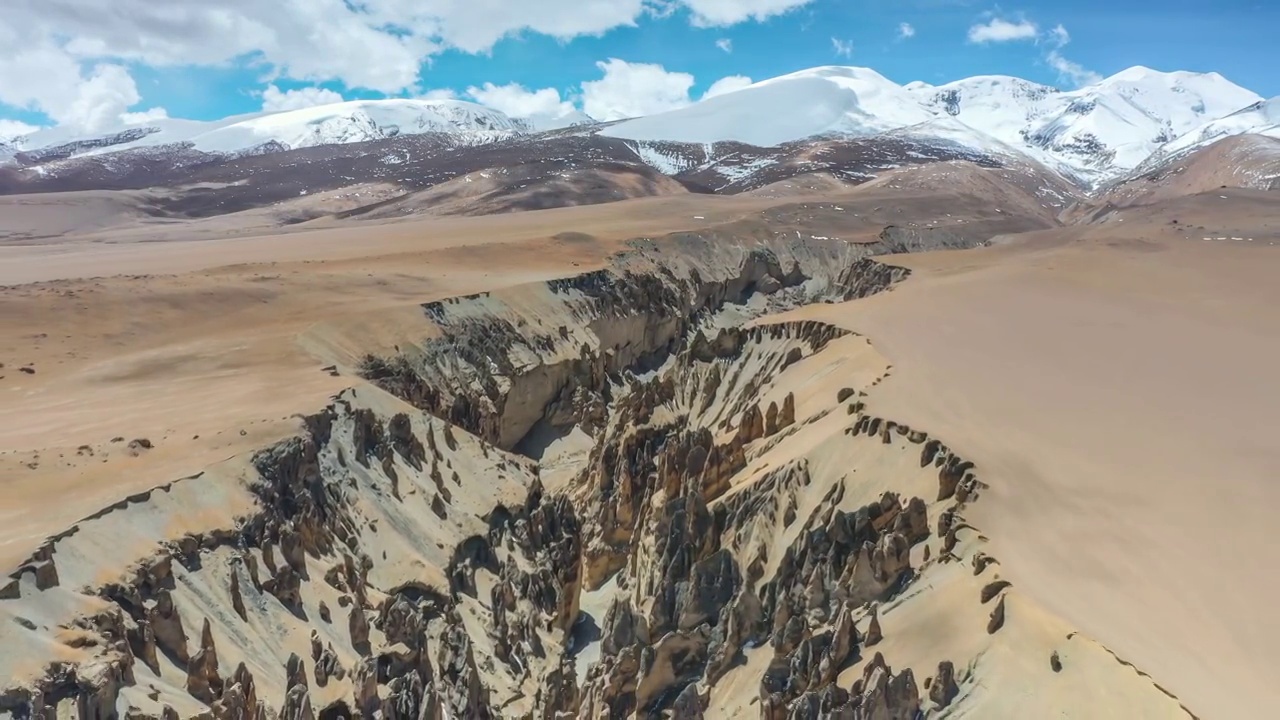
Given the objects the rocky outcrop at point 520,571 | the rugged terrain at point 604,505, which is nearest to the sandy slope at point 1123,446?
the rugged terrain at point 604,505

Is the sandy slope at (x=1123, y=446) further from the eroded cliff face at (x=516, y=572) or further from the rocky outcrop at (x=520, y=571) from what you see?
the rocky outcrop at (x=520, y=571)

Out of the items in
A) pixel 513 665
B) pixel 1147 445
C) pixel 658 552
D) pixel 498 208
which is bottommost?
pixel 513 665

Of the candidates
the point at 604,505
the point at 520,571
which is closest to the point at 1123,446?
the point at 604,505

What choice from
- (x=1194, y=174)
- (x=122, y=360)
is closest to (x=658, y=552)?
(x=122, y=360)

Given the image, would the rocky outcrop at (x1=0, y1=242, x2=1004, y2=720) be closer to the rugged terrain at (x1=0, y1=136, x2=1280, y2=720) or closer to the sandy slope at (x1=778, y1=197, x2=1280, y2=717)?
the rugged terrain at (x1=0, y1=136, x2=1280, y2=720)

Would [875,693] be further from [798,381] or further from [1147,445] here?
[798,381]

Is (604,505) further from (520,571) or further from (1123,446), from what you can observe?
(1123,446)
